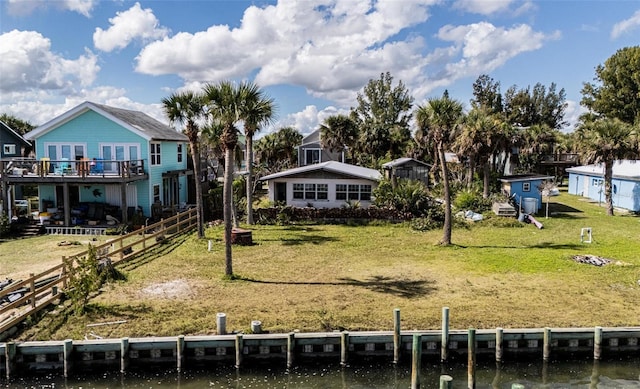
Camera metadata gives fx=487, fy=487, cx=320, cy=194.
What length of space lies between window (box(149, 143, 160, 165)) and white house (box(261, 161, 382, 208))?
6951 millimetres

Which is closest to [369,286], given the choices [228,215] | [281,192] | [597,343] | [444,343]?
[444,343]

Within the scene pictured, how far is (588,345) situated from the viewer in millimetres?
12312

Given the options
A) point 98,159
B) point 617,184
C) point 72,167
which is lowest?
point 617,184

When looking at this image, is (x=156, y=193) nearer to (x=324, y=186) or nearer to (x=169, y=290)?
(x=324, y=186)

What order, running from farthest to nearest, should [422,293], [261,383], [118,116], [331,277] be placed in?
[118,116]
[331,277]
[422,293]
[261,383]

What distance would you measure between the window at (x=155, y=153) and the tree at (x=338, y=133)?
17.7 m

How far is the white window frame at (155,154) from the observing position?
3064cm

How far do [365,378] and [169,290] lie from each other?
7614 millimetres

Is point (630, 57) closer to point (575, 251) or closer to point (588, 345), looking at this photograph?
point (575, 251)

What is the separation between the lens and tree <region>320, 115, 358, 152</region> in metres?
44.7

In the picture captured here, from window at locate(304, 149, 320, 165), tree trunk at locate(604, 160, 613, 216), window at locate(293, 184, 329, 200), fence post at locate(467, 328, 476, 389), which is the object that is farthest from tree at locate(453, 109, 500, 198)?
fence post at locate(467, 328, 476, 389)

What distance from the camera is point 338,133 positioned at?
44.7m

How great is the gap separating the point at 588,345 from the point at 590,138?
23211 mm

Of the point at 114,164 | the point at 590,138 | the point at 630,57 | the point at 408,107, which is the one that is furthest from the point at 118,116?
the point at 630,57
